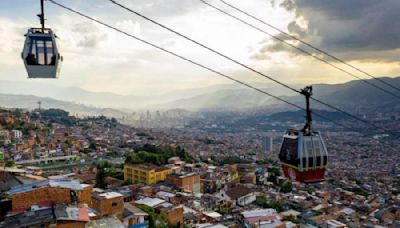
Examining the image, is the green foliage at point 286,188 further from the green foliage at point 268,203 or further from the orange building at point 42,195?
the orange building at point 42,195

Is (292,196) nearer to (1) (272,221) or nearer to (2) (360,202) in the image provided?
(2) (360,202)

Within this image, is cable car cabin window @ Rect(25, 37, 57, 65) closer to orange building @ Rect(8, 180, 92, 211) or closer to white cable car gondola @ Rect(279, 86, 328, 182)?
white cable car gondola @ Rect(279, 86, 328, 182)

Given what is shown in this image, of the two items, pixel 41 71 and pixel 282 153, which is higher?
pixel 41 71

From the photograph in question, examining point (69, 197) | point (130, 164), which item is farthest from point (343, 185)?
point (69, 197)

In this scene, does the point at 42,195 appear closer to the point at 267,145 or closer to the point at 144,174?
the point at 144,174

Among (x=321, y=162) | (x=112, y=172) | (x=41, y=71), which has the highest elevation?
(x=41, y=71)
